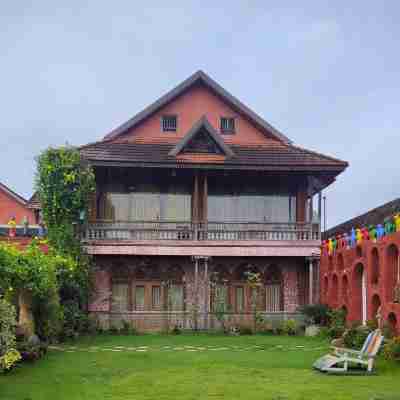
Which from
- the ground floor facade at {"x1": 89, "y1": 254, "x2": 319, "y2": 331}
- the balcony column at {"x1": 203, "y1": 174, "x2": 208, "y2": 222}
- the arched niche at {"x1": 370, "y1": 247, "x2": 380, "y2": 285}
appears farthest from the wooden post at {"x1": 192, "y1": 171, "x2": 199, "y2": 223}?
the arched niche at {"x1": 370, "y1": 247, "x2": 380, "y2": 285}

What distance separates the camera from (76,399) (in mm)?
11539

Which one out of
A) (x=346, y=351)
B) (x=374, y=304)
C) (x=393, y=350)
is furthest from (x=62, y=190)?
(x=393, y=350)

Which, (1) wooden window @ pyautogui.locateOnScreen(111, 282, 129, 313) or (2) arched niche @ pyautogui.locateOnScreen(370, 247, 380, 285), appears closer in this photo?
(2) arched niche @ pyautogui.locateOnScreen(370, 247, 380, 285)

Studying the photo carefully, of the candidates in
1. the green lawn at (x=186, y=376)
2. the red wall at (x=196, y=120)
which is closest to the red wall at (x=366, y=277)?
the green lawn at (x=186, y=376)

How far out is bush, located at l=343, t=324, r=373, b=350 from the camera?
18.3 meters

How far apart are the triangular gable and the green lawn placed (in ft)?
28.3

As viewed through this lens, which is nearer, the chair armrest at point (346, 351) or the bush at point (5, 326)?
the bush at point (5, 326)

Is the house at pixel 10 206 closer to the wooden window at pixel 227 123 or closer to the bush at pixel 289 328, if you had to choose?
the wooden window at pixel 227 123

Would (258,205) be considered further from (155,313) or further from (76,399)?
(76,399)

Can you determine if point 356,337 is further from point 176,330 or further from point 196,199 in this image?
point 196,199

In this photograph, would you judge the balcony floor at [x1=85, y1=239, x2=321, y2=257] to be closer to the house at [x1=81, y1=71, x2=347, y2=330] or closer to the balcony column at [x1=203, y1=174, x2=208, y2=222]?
the house at [x1=81, y1=71, x2=347, y2=330]

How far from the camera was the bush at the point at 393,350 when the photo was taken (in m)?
15.5

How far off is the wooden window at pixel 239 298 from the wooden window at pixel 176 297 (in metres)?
2.18

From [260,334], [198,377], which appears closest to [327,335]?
[260,334]
